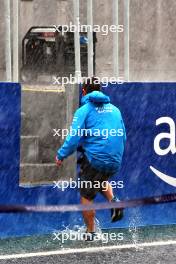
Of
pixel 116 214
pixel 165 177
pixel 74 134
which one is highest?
pixel 74 134

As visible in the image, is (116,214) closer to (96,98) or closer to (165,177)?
(165,177)

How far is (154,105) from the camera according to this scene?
7.99 metres

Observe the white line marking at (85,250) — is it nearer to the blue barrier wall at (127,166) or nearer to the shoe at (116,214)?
the shoe at (116,214)

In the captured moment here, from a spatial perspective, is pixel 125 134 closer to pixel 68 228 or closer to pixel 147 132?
pixel 147 132

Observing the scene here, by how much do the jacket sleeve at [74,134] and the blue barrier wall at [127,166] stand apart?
62cm

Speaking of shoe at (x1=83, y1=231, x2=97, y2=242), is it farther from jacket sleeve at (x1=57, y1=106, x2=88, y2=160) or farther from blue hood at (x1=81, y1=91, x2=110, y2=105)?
blue hood at (x1=81, y1=91, x2=110, y2=105)

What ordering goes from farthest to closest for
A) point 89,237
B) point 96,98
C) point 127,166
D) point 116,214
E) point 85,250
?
point 127,166 < point 116,214 < point 89,237 < point 96,98 < point 85,250

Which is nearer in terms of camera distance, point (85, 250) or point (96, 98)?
point (85, 250)

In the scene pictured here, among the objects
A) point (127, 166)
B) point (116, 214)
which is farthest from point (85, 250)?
point (127, 166)

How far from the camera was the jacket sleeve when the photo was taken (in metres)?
6.95

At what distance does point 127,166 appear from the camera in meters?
7.88

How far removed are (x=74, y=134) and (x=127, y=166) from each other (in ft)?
3.79

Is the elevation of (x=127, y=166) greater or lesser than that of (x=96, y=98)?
lesser

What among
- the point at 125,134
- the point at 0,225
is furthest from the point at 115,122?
the point at 0,225
